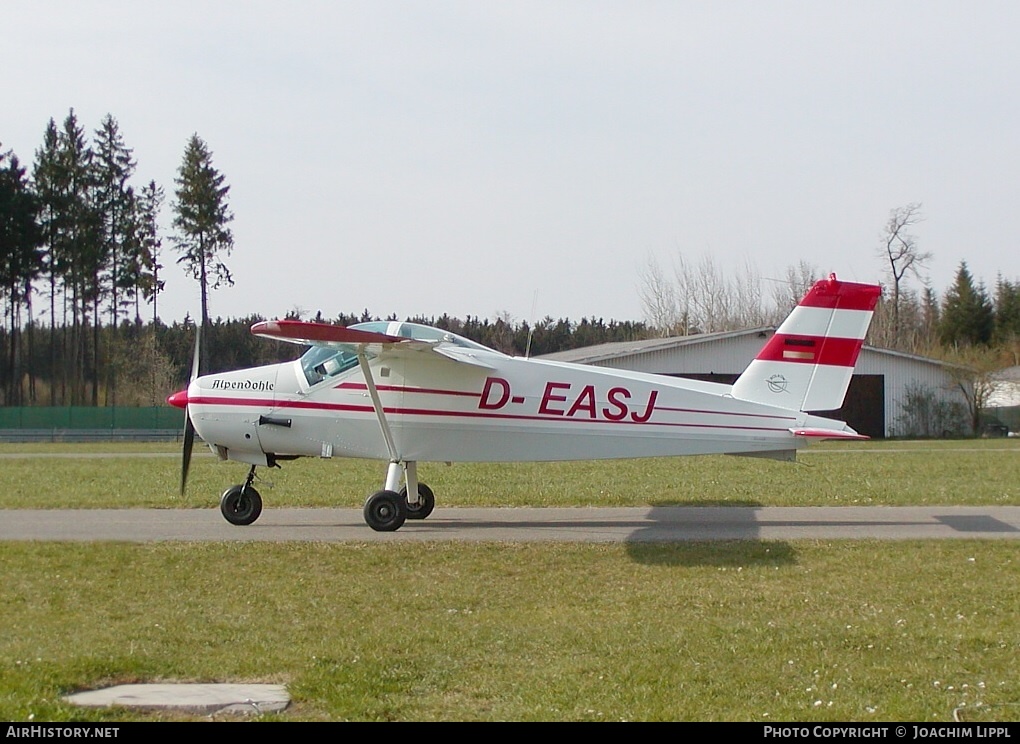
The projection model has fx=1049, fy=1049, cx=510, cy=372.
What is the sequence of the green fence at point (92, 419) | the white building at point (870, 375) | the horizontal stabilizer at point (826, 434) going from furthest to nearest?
1. the green fence at point (92, 419)
2. the white building at point (870, 375)
3. the horizontal stabilizer at point (826, 434)

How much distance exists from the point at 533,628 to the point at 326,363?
6.54m

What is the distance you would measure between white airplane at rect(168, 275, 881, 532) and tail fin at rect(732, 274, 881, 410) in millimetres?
13

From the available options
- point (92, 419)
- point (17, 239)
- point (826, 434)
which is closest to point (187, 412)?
point (826, 434)

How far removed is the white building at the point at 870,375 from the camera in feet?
135

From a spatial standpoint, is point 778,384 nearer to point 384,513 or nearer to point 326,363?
point 384,513

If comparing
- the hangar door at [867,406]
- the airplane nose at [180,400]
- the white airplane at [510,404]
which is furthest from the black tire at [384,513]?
the hangar door at [867,406]

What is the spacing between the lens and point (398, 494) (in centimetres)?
1281

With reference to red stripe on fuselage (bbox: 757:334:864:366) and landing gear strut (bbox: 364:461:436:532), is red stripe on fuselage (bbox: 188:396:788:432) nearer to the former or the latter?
landing gear strut (bbox: 364:461:436:532)

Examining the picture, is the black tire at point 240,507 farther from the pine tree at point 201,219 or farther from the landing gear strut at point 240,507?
the pine tree at point 201,219

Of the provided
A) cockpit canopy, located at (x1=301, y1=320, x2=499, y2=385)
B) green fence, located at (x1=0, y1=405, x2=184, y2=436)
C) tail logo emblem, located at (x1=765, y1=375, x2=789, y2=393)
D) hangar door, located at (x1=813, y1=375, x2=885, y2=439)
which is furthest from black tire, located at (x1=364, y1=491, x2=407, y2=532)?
green fence, located at (x1=0, y1=405, x2=184, y2=436)

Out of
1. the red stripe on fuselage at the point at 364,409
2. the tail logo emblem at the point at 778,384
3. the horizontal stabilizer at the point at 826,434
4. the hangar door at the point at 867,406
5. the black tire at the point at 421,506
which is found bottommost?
the hangar door at the point at 867,406

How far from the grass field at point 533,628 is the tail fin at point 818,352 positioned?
96.4 inches

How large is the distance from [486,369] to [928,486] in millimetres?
8651

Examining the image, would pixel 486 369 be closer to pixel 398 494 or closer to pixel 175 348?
pixel 398 494
